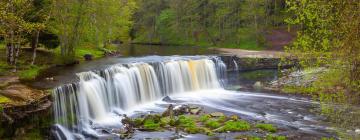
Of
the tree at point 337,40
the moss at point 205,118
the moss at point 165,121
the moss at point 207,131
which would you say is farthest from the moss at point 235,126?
the tree at point 337,40

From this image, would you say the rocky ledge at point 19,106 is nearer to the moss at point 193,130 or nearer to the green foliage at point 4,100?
the green foliage at point 4,100

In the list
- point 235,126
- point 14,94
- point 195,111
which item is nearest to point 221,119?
point 235,126

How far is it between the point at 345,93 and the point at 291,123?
13196 millimetres

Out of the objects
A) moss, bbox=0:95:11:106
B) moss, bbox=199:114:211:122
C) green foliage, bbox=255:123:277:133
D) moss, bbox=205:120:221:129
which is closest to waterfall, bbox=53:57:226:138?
moss, bbox=0:95:11:106

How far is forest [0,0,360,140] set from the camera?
1301cm

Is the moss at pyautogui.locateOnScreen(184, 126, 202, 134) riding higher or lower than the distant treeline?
lower

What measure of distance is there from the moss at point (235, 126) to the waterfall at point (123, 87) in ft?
21.3

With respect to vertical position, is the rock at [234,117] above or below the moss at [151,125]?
below

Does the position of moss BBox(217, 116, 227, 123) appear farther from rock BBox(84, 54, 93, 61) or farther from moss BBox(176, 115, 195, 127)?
rock BBox(84, 54, 93, 61)

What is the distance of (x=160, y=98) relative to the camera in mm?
34344

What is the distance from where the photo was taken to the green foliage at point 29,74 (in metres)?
26.2

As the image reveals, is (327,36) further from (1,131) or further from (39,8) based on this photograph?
(39,8)

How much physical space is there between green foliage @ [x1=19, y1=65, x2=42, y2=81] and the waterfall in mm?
2865

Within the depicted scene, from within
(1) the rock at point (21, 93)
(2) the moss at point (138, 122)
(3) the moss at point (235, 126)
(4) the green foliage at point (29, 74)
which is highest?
(4) the green foliage at point (29, 74)
